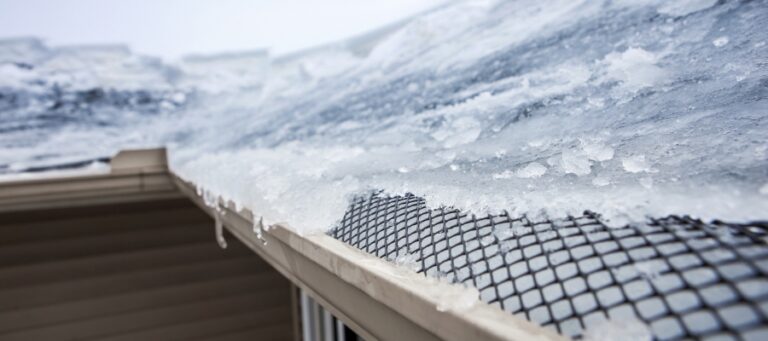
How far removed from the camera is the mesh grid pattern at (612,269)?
384mm

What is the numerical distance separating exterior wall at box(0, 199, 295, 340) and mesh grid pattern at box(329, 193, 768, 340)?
2.94 metres

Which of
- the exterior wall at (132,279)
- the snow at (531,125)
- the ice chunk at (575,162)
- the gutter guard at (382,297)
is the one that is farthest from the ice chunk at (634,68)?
the exterior wall at (132,279)

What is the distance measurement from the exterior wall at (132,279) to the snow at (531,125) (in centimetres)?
44

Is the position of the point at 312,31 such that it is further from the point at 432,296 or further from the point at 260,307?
the point at 432,296

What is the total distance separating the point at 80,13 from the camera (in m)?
6.26

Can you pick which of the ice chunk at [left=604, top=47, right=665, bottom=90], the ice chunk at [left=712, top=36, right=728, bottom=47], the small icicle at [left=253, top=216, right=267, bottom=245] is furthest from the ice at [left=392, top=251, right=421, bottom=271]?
the ice chunk at [left=712, top=36, right=728, bottom=47]

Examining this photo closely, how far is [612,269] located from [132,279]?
3268 millimetres

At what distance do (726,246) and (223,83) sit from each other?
5.50 metres

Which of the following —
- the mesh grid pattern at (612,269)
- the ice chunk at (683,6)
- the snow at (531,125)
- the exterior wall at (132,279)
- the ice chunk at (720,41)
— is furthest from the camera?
the exterior wall at (132,279)

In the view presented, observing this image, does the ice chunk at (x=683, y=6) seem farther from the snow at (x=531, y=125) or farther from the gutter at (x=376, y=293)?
the gutter at (x=376, y=293)

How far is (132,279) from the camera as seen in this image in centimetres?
315

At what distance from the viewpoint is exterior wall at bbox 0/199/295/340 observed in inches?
115

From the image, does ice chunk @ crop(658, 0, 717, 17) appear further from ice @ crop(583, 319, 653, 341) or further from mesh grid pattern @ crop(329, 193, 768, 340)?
ice @ crop(583, 319, 653, 341)

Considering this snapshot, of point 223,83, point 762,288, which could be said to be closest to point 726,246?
point 762,288
